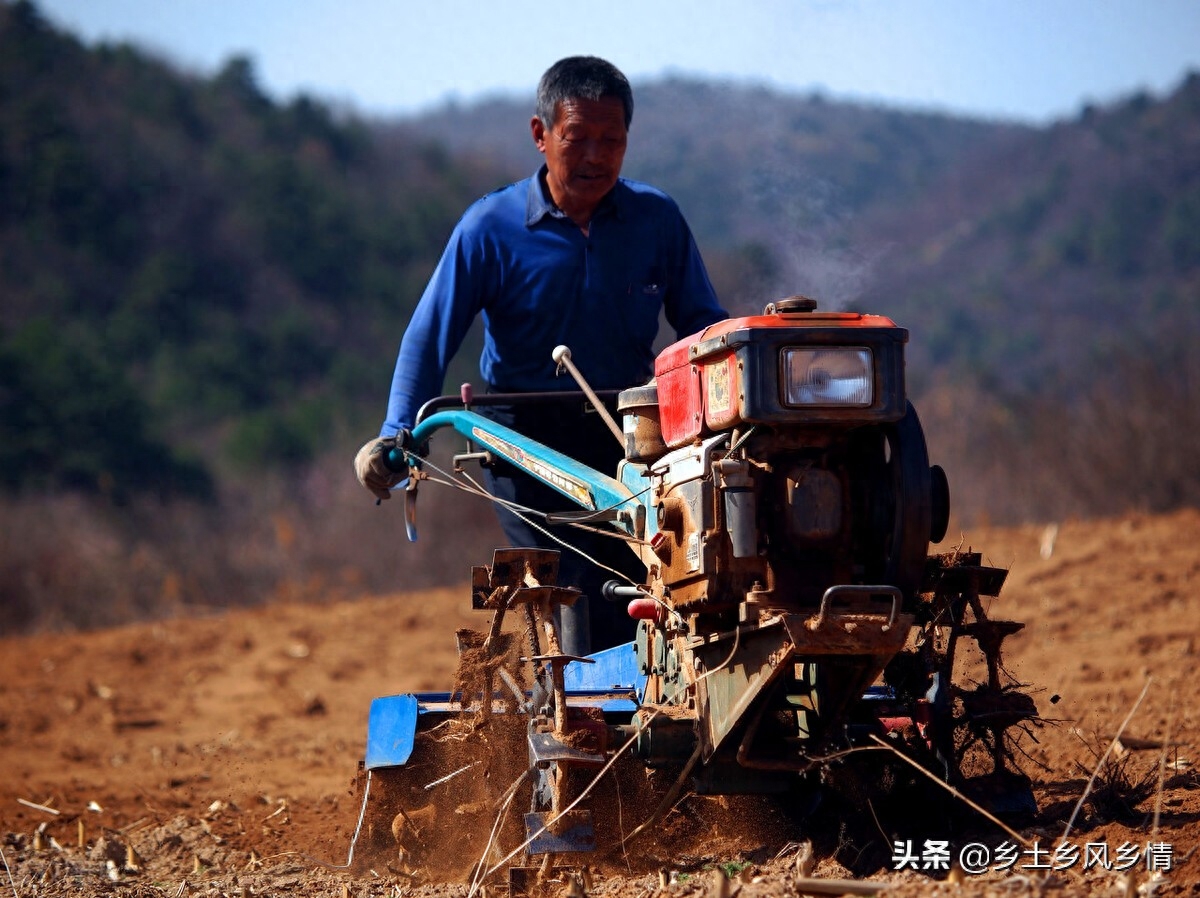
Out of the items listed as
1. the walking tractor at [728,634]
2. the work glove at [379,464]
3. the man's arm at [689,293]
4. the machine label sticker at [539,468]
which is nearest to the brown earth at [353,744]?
the walking tractor at [728,634]

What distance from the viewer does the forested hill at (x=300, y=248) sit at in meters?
28.0

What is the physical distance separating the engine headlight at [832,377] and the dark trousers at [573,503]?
201cm

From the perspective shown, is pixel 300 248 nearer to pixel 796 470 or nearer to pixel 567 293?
pixel 567 293

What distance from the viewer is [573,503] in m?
6.39

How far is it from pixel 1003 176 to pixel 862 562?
49.6 metres

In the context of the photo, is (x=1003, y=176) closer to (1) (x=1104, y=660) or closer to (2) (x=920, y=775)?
(1) (x=1104, y=660)

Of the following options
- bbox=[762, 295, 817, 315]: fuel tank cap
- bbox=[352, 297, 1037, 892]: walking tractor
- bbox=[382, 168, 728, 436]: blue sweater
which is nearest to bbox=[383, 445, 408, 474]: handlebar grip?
bbox=[382, 168, 728, 436]: blue sweater

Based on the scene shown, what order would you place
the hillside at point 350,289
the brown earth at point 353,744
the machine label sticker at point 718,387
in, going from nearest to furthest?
1. the machine label sticker at point 718,387
2. the brown earth at point 353,744
3. the hillside at point 350,289

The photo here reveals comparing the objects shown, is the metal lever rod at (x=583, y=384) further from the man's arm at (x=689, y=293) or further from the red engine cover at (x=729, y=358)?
the man's arm at (x=689, y=293)

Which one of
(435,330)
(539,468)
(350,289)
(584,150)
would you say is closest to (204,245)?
(350,289)

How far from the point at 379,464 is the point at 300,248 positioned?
34.3 m

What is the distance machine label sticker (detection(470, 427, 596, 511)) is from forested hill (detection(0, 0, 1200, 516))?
16.6 m

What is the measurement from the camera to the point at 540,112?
6254 millimetres

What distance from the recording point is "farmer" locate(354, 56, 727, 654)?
6176mm
